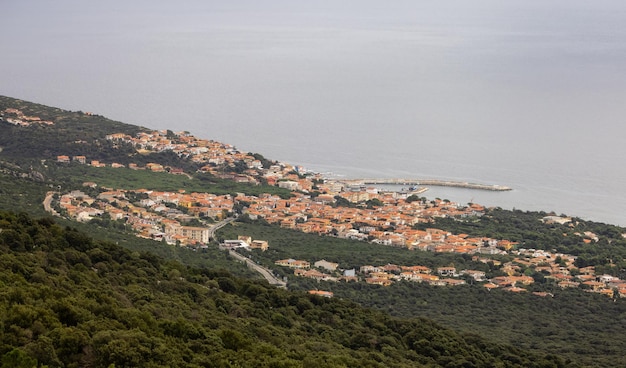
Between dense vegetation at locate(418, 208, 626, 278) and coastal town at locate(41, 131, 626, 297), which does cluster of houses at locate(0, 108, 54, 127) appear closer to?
coastal town at locate(41, 131, 626, 297)

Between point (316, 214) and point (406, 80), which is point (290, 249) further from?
point (406, 80)

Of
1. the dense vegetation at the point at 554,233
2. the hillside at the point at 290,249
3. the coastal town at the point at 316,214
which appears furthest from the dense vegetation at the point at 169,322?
the dense vegetation at the point at 554,233

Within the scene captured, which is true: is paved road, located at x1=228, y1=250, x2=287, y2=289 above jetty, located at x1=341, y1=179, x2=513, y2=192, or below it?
below

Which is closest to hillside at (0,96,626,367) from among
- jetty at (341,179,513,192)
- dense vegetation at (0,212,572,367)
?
dense vegetation at (0,212,572,367)

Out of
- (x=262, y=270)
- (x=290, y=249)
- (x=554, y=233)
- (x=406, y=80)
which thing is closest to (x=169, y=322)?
(x=262, y=270)

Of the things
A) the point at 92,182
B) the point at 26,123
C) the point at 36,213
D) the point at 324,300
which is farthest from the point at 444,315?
the point at 26,123

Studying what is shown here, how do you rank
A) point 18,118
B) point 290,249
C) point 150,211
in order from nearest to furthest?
point 290,249 < point 150,211 < point 18,118

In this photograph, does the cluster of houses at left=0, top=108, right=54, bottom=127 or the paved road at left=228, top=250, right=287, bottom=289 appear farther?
the cluster of houses at left=0, top=108, right=54, bottom=127

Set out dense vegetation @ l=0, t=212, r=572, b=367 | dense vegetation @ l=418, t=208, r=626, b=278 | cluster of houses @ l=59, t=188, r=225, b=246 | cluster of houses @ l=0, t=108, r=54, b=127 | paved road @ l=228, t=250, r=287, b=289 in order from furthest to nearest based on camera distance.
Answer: cluster of houses @ l=0, t=108, r=54, b=127, dense vegetation @ l=418, t=208, r=626, b=278, cluster of houses @ l=59, t=188, r=225, b=246, paved road @ l=228, t=250, r=287, b=289, dense vegetation @ l=0, t=212, r=572, b=367

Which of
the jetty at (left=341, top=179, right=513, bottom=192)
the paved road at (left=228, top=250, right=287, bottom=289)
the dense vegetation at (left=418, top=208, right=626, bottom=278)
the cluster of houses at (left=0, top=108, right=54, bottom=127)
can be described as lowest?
the paved road at (left=228, top=250, right=287, bottom=289)
